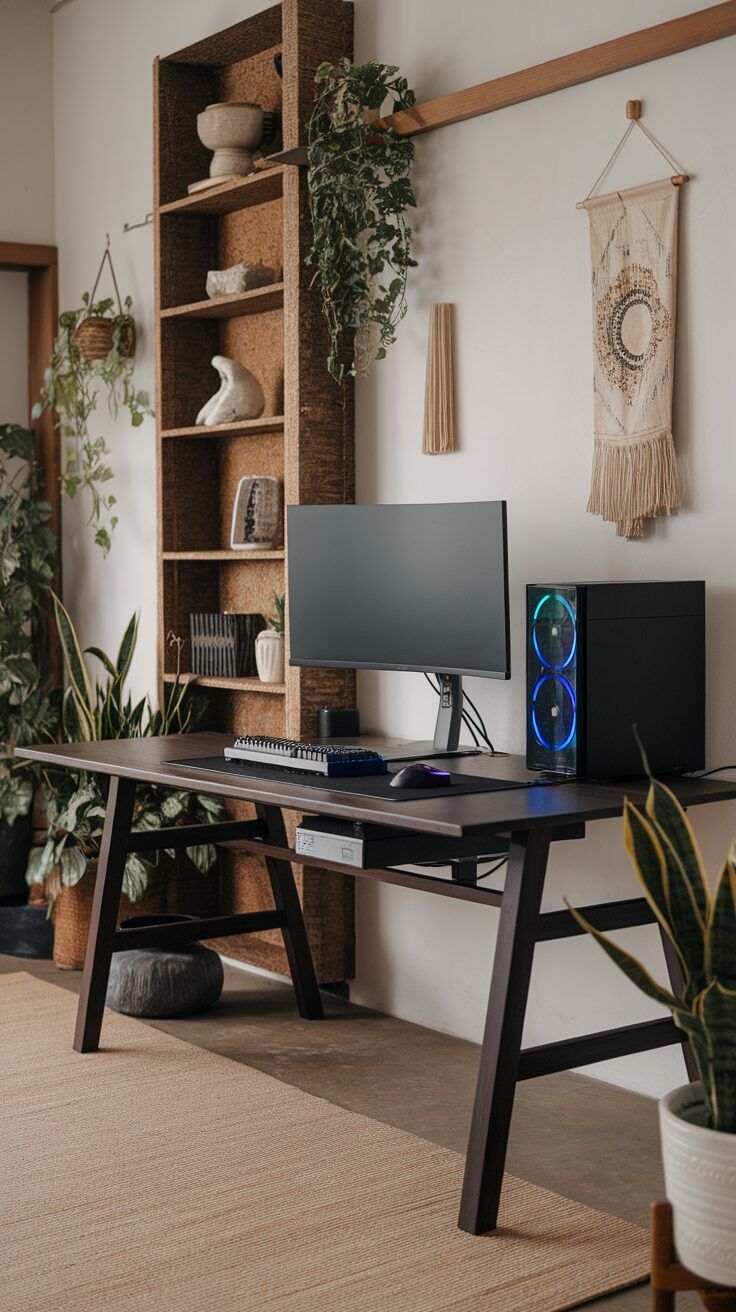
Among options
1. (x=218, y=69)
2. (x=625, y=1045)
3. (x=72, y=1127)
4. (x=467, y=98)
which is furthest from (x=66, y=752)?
(x=218, y=69)

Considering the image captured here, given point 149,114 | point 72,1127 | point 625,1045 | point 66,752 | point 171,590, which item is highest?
point 149,114

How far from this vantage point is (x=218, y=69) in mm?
4574

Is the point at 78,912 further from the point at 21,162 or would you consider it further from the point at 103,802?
the point at 21,162

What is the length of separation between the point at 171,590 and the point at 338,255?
125cm

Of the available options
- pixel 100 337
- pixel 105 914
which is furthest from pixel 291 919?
pixel 100 337

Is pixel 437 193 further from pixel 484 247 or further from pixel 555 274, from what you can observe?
pixel 555 274

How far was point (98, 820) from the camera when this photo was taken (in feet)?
14.3

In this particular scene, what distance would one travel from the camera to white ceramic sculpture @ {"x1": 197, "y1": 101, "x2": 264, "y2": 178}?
4191 mm

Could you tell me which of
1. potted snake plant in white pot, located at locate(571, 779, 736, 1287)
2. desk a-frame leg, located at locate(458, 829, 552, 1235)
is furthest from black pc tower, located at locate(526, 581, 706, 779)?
potted snake plant in white pot, located at locate(571, 779, 736, 1287)

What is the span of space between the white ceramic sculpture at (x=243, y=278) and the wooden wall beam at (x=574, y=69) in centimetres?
63

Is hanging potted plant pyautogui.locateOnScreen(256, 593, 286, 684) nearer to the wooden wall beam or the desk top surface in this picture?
the desk top surface

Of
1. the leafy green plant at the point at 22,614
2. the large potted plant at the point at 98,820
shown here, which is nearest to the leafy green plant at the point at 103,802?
the large potted plant at the point at 98,820

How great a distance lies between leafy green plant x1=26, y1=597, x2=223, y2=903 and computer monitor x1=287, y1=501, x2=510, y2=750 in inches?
32.9

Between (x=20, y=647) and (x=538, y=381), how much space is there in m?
2.41
